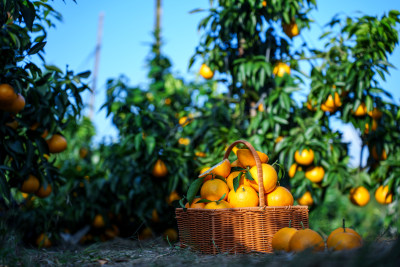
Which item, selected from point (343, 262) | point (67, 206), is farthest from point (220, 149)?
point (343, 262)

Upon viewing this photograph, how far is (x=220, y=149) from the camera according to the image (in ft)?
8.26

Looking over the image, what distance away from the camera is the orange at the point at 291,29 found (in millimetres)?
2742

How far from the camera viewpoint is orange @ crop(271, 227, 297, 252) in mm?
1362

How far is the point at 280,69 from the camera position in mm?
2750

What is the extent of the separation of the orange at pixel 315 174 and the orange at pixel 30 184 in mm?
1762

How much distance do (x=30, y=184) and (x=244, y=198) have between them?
1.30 metres

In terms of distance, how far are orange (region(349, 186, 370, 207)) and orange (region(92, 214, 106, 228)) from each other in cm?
196

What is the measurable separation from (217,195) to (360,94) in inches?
52.3

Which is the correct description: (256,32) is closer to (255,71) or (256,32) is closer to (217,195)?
(255,71)

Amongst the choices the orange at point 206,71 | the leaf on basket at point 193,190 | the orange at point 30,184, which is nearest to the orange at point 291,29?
the orange at point 206,71

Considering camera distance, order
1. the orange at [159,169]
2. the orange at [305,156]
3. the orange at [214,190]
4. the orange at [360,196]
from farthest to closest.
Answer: the orange at [159,169]
the orange at [360,196]
the orange at [305,156]
the orange at [214,190]

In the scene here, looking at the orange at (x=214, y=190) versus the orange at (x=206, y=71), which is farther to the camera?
the orange at (x=206, y=71)

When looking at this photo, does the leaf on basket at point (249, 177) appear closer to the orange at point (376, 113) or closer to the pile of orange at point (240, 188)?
the pile of orange at point (240, 188)

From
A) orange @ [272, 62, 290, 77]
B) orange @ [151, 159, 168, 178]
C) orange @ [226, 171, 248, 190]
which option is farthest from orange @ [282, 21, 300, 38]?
orange @ [226, 171, 248, 190]
